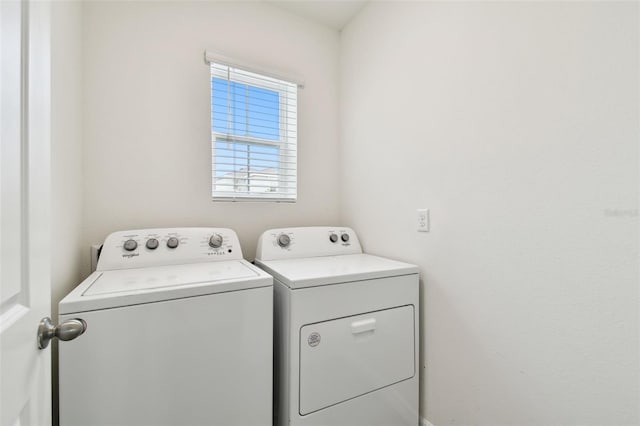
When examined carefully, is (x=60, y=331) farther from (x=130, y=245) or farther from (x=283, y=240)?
(x=283, y=240)

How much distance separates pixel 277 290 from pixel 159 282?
472 mm

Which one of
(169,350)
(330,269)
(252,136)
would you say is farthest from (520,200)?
(252,136)

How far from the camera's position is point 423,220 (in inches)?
56.2

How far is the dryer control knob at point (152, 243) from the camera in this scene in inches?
54.0

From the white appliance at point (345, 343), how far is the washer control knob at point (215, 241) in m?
0.27

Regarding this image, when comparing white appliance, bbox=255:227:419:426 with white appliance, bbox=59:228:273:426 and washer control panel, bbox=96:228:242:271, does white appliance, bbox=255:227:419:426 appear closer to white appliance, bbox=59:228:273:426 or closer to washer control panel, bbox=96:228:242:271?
white appliance, bbox=59:228:273:426

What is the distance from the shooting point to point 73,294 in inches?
35.7

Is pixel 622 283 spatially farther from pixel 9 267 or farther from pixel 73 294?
pixel 73 294

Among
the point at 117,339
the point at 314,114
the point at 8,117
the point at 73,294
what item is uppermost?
the point at 314,114

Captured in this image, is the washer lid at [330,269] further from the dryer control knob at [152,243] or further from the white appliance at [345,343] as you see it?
the dryer control knob at [152,243]

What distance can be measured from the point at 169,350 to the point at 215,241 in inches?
25.5

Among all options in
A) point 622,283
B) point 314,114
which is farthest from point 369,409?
point 314,114

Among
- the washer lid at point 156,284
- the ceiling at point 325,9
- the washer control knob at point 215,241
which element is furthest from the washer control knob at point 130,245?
the ceiling at point 325,9

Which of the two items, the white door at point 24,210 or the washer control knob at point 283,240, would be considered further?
the washer control knob at point 283,240
